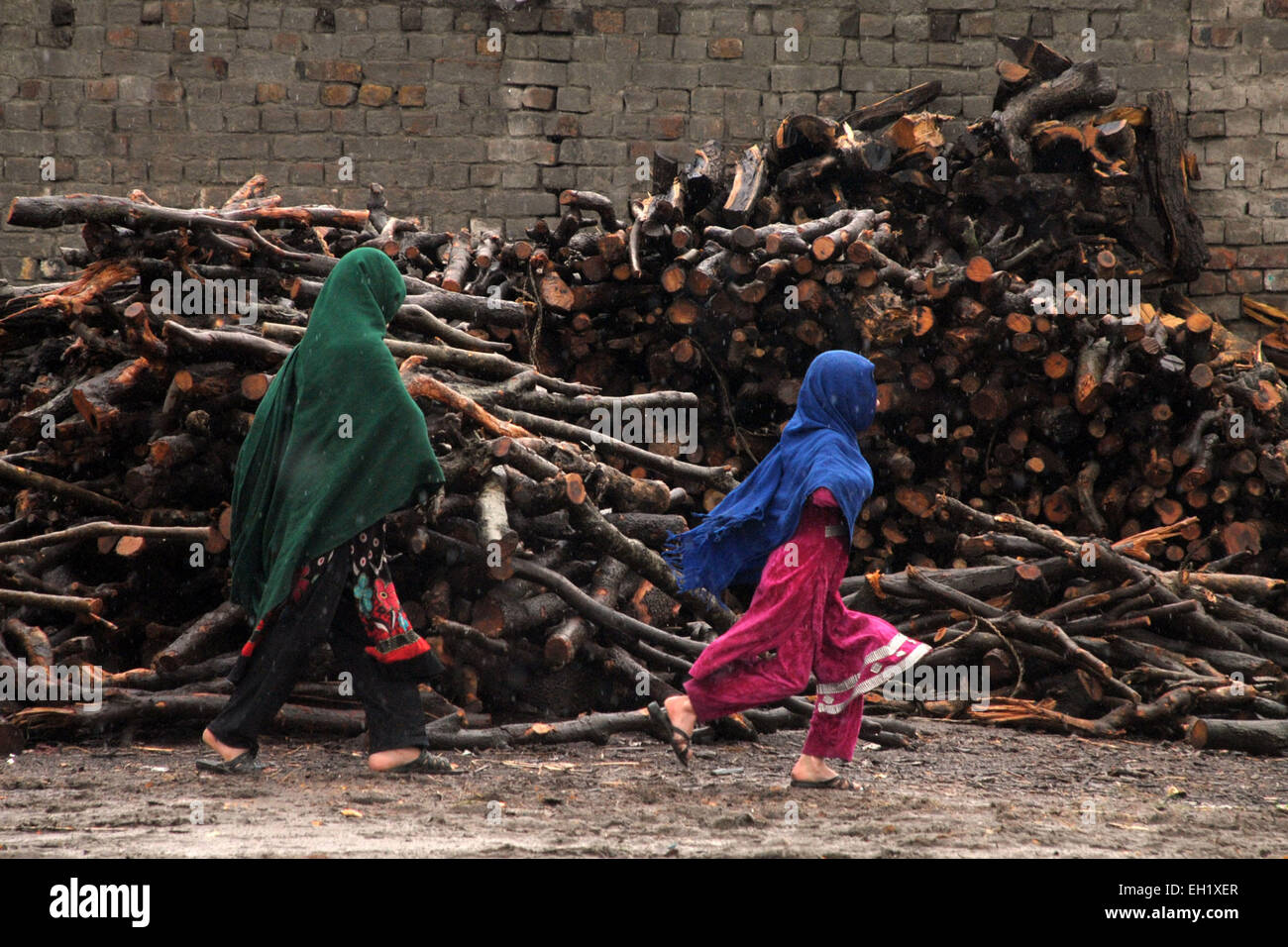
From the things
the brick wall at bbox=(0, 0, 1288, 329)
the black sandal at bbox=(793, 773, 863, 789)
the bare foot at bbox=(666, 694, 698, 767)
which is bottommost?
the black sandal at bbox=(793, 773, 863, 789)

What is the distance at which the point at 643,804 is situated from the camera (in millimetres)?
3764

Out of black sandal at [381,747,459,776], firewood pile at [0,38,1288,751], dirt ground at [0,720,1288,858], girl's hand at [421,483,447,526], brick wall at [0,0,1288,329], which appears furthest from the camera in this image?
brick wall at [0,0,1288,329]

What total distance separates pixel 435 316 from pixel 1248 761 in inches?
168

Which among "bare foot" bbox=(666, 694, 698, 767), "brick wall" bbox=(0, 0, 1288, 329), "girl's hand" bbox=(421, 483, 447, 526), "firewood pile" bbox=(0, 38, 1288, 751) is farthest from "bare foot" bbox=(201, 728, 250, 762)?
"brick wall" bbox=(0, 0, 1288, 329)

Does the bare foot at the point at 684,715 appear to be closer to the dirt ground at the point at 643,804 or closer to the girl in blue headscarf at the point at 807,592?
the girl in blue headscarf at the point at 807,592

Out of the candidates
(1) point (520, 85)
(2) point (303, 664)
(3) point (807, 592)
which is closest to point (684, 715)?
(3) point (807, 592)

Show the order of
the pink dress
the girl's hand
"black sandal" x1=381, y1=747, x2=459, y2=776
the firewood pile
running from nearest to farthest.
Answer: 1. the pink dress
2. "black sandal" x1=381, y1=747, x2=459, y2=776
3. the girl's hand
4. the firewood pile

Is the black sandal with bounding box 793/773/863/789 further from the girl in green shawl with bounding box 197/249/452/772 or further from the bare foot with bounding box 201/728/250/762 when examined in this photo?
the bare foot with bounding box 201/728/250/762

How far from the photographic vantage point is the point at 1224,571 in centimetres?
679

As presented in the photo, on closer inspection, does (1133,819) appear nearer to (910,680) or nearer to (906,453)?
(910,680)

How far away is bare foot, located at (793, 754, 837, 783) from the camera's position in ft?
13.3

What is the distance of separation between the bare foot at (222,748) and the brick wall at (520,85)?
6.88 meters

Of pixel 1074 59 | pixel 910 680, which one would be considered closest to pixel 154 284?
pixel 910 680

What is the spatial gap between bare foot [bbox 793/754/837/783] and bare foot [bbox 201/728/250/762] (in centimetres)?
191
